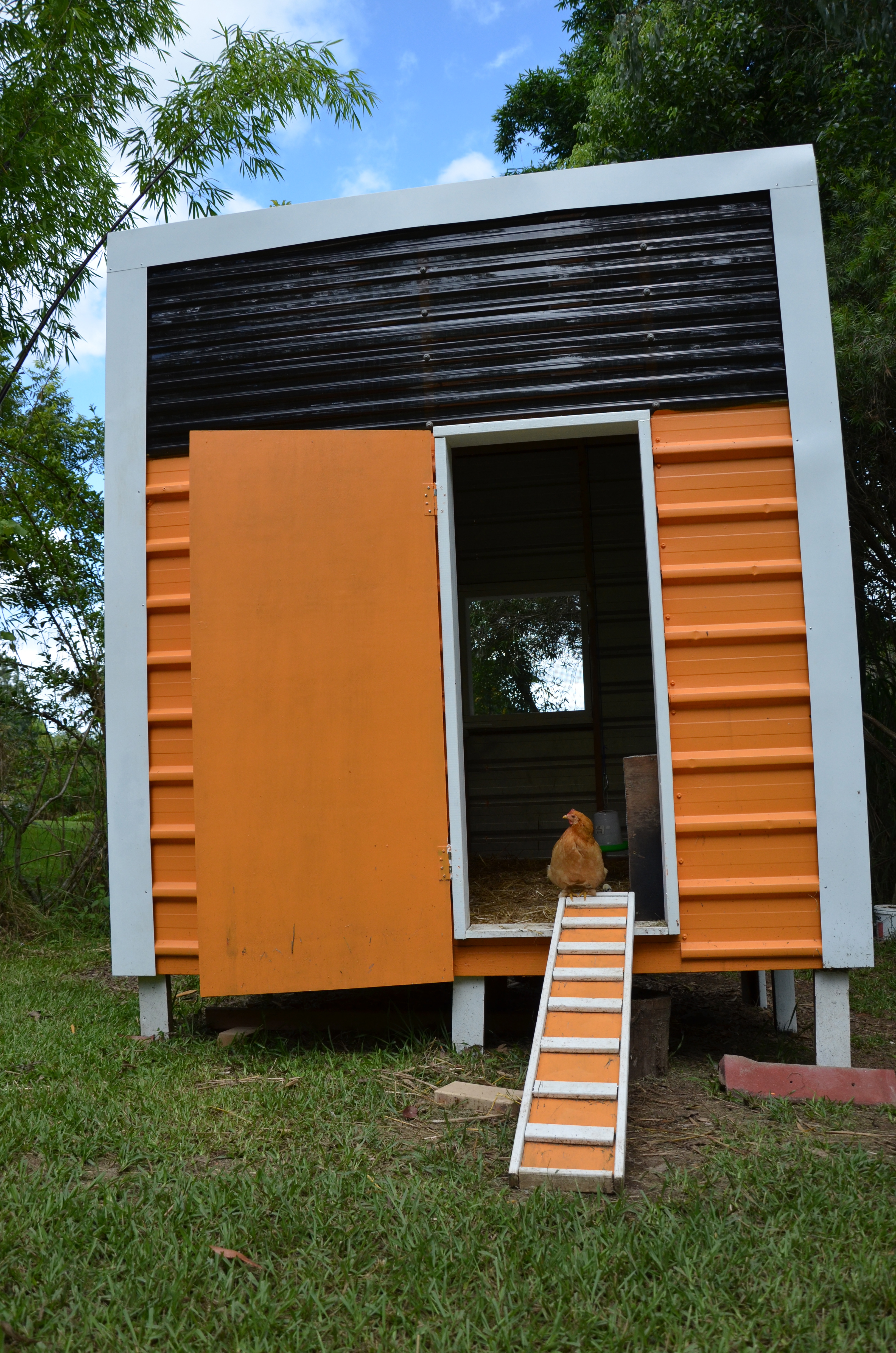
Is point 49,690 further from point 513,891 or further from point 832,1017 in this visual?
point 832,1017

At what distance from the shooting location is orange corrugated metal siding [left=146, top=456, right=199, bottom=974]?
4.59 m

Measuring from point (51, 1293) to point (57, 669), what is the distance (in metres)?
7.14

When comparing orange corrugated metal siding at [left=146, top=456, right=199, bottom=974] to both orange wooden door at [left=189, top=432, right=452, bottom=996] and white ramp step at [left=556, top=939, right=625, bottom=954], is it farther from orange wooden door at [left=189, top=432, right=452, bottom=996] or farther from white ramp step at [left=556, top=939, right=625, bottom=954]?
white ramp step at [left=556, top=939, right=625, bottom=954]

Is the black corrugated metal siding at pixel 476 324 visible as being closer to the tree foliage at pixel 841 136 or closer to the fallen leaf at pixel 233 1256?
the tree foliage at pixel 841 136

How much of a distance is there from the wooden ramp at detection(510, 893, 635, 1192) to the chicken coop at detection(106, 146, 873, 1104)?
194 millimetres

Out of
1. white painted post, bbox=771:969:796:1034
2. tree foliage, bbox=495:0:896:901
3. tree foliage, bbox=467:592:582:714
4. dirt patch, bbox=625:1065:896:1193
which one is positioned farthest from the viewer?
tree foliage, bbox=467:592:582:714

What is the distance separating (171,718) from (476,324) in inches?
96.1

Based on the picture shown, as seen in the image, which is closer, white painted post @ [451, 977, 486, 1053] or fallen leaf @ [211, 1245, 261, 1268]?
fallen leaf @ [211, 1245, 261, 1268]

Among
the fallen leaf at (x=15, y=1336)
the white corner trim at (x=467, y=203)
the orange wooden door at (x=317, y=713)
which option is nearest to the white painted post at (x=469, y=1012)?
the orange wooden door at (x=317, y=713)

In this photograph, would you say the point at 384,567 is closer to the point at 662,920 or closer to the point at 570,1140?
the point at 662,920

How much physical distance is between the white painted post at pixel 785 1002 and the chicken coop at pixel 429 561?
40.3 inches

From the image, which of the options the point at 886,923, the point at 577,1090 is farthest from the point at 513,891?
the point at 886,923

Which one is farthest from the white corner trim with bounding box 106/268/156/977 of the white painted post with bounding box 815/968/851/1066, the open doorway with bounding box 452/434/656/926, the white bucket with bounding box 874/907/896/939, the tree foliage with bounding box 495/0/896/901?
the white bucket with bounding box 874/907/896/939

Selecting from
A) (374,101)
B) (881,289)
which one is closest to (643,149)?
(374,101)
